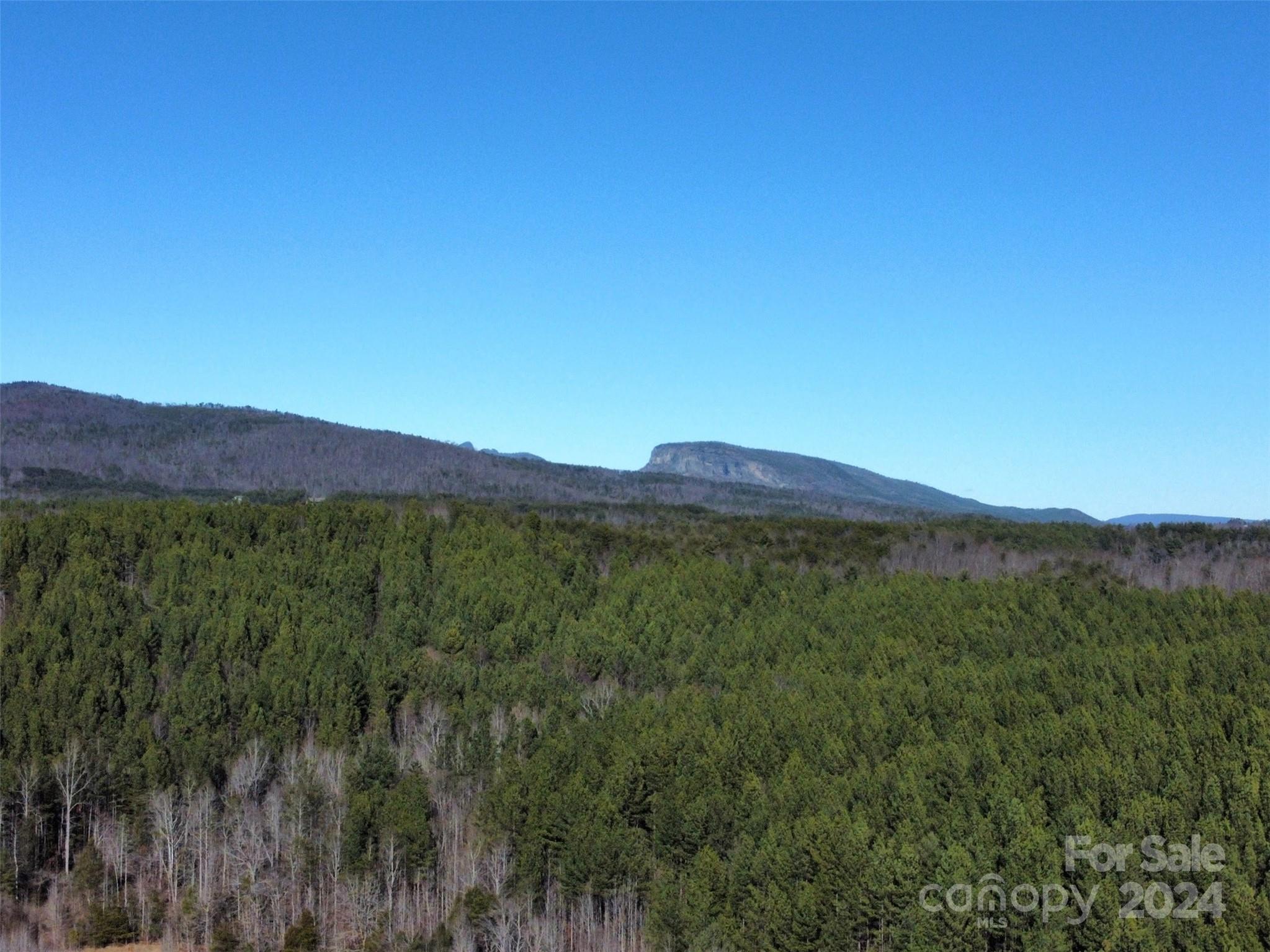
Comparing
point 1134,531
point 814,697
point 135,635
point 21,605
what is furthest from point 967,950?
point 1134,531

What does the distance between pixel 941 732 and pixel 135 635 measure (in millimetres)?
48799

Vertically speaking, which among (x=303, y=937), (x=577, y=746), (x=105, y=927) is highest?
(x=577, y=746)

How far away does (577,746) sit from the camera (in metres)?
55.2

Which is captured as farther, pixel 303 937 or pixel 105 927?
pixel 105 927

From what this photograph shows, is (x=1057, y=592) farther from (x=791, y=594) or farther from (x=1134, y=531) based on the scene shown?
(x=1134, y=531)

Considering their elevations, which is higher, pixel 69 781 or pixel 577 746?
pixel 577 746

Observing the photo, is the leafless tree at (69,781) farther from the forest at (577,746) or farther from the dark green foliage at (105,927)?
the dark green foliage at (105,927)

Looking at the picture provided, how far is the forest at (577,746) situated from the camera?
38156mm

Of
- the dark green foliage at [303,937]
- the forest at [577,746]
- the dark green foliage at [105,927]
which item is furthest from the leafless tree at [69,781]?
the dark green foliage at [303,937]

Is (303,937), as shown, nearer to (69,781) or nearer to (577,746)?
(577,746)

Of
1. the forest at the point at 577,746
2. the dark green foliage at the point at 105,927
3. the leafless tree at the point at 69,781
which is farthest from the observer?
the leafless tree at the point at 69,781

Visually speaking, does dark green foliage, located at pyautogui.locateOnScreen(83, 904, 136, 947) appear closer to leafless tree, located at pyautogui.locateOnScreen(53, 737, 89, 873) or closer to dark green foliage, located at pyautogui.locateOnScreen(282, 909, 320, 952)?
leafless tree, located at pyautogui.locateOnScreen(53, 737, 89, 873)

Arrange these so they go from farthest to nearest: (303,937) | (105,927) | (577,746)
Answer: (577,746) < (105,927) < (303,937)

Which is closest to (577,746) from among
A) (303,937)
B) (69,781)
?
(303,937)
